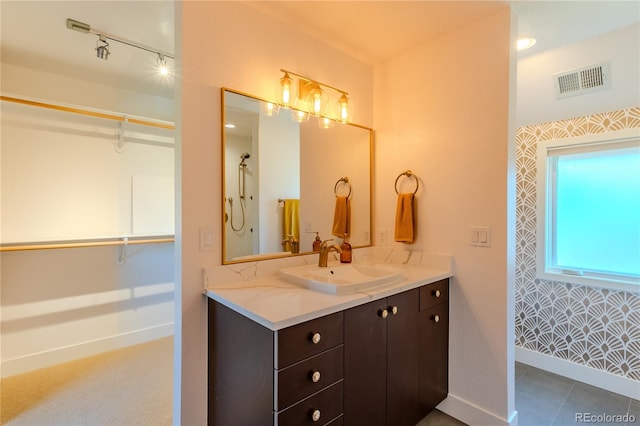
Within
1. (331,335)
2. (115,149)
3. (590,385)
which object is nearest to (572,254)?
(590,385)

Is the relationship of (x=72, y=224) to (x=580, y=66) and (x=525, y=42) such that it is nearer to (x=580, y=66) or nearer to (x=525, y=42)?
(x=525, y=42)

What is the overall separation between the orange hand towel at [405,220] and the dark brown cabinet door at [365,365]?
Answer: 72 cm

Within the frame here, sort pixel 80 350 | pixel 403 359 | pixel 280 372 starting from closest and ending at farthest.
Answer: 1. pixel 280 372
2. pixel 403 359
3. pixel 80 350

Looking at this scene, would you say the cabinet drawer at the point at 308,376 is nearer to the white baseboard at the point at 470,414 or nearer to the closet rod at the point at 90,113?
the white baseboard at the point at 470,414

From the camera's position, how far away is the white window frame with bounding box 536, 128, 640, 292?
2189mm

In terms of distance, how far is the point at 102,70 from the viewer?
2.50m

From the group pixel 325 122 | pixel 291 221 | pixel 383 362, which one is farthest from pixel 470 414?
pixel 325 122

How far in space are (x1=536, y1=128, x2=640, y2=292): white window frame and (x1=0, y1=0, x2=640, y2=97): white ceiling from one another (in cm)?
80

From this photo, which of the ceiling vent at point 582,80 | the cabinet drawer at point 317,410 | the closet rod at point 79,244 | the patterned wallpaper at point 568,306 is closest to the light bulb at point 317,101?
the cabinet drawer at point 317,410

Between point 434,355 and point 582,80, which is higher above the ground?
point 582,80

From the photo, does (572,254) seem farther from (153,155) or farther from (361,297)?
(153,155)

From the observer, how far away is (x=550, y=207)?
2.56 metres

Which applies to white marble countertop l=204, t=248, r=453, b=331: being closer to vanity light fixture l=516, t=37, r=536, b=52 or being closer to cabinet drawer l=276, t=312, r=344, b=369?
cabinet drawer l=276, t=312, r=344, b=369

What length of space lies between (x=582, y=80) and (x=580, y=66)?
10cm
